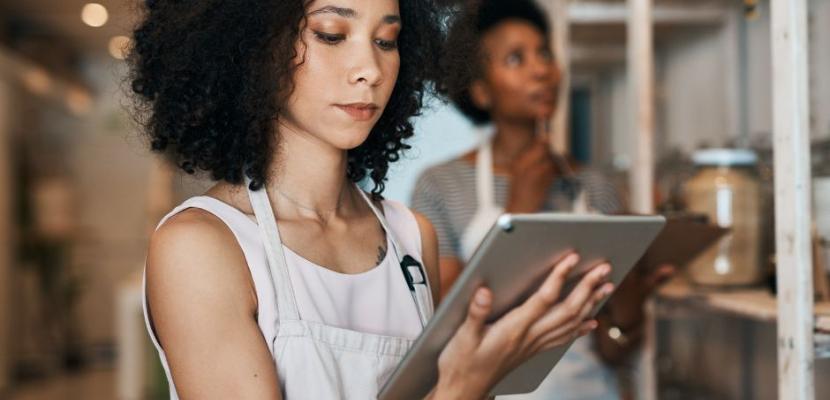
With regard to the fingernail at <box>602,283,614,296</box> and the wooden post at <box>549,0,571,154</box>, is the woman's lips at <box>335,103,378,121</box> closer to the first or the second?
the fingernail at <box>602,283,614,296</box>

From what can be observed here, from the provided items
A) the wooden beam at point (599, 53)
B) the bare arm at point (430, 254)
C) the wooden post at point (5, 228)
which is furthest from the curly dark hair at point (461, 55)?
the wooden post at point (5, 228)

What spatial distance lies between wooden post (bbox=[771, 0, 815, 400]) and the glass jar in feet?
2.07

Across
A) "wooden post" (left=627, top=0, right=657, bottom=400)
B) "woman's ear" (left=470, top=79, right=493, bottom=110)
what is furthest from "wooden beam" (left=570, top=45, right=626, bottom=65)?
"woman's ear" (left=470, top=79, right=493, bottom=110)

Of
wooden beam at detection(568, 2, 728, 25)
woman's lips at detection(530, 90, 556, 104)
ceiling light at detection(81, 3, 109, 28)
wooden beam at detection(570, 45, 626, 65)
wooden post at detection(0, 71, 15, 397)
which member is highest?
ceiling light at detection(81, 3, 109, 28)

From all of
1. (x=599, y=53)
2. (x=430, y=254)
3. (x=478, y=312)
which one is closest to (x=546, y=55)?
(x=430, y=254)

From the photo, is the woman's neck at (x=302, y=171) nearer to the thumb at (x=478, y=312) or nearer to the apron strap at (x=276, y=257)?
the apron strap at (x=276, y=257)

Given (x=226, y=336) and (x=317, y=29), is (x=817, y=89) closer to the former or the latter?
(x=317, y=29)

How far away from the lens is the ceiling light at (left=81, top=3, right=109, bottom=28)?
552cm

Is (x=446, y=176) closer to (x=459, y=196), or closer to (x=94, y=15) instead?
(x=459, y=196)

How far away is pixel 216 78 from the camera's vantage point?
115cm

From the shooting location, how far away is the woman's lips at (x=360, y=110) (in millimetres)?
1079

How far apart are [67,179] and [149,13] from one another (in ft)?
22.4

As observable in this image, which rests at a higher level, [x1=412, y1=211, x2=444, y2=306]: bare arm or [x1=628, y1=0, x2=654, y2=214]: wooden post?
[x1=628, y1=0, x2=654, y2=214]: wooden post

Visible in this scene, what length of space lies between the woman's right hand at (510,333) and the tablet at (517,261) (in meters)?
0.01
